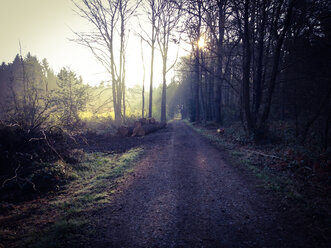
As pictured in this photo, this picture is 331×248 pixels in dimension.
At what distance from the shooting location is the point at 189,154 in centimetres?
786

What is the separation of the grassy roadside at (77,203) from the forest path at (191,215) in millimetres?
296

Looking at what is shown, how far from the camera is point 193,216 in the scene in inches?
126

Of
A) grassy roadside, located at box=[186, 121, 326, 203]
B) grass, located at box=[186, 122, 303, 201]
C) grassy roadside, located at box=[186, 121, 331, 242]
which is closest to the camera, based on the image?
grassy roadside, located at box=[186, 121, 331, 242]

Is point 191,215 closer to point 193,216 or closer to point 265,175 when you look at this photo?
point 193,216

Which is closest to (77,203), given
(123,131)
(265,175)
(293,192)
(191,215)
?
(191,215)

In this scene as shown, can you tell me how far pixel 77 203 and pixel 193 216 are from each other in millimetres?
2531

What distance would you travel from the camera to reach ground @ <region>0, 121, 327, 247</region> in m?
2.60

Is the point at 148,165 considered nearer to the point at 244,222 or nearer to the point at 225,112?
the point at 244,222

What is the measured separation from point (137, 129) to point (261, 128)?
869 cm

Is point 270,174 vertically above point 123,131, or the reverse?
point 123,131

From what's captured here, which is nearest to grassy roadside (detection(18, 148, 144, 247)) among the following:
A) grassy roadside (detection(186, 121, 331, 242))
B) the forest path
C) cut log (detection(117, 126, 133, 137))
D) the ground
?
the ground

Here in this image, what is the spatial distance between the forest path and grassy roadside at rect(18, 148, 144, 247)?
0.30m

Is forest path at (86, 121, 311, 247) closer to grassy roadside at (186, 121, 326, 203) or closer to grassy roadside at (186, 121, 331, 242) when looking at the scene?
grassy roadside at (186, 121, 331, 242)

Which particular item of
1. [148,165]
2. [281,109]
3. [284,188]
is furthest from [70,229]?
[281,109]
